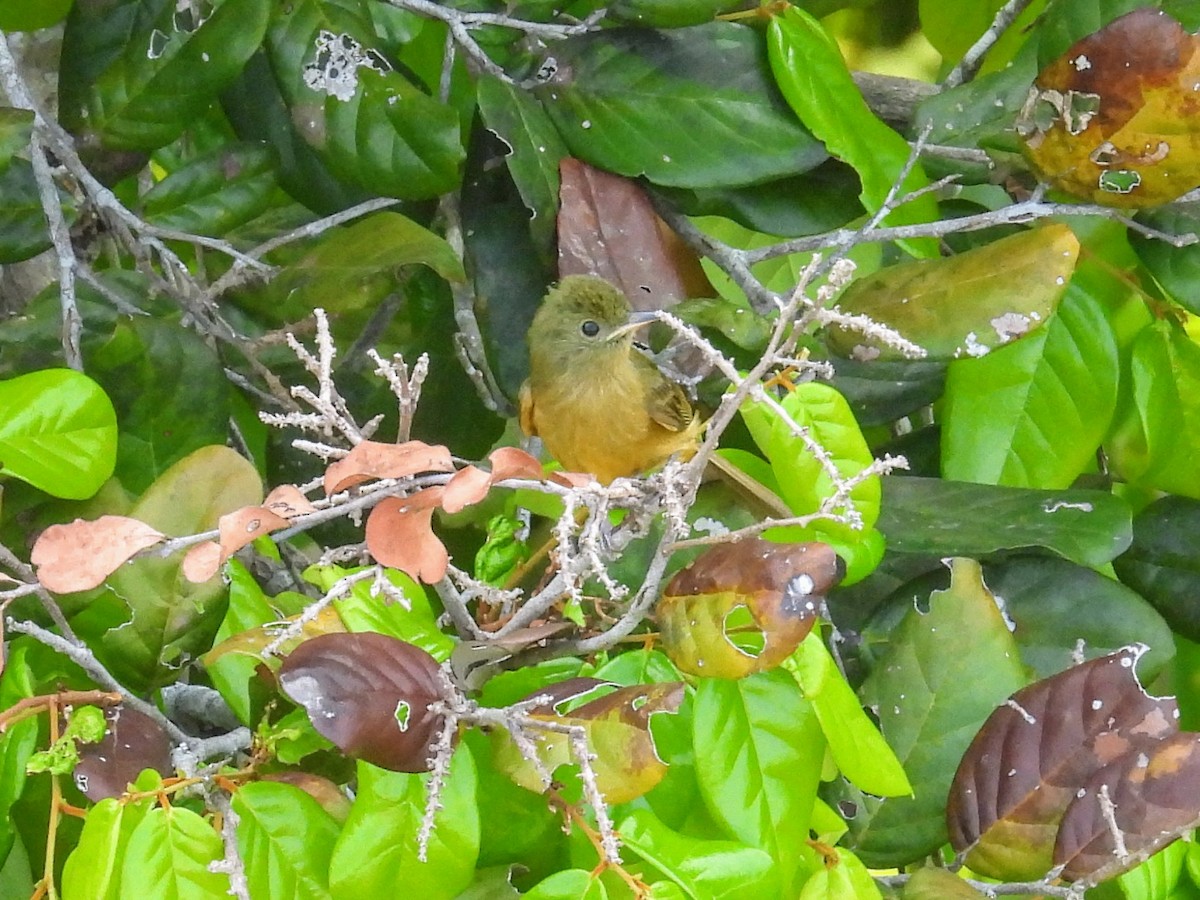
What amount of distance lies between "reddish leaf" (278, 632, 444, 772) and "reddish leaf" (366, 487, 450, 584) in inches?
5.0

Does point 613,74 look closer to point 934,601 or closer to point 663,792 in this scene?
point 934,601

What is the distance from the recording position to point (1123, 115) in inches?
35.7

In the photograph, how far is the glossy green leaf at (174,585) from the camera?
785 mm

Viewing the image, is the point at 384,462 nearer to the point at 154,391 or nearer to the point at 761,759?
the point at 761,759

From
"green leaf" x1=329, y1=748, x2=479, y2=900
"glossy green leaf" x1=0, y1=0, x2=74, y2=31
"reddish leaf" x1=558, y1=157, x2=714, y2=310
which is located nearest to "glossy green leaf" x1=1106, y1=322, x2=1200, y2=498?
"reddish leaf" x1=558, y1=157, x2=714, y2=310

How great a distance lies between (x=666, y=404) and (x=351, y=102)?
0.62m

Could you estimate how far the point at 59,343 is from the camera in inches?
40.1

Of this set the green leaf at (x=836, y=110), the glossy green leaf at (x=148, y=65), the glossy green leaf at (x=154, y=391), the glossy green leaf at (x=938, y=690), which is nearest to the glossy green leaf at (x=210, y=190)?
the glossy green leaf at (x=148, y=65)

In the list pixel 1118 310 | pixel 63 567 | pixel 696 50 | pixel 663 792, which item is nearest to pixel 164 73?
pixel 696 50

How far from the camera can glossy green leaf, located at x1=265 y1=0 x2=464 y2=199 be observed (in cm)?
101

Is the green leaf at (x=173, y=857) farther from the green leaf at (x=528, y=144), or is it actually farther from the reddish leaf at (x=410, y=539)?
the green leaf at (x=528, y=144)

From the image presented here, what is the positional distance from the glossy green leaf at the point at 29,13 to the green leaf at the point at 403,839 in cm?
91

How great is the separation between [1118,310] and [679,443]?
526mm

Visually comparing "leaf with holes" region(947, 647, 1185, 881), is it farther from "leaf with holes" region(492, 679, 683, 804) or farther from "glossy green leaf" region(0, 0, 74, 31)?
"glossy green leaf" region(0, 0, 74, 31)
